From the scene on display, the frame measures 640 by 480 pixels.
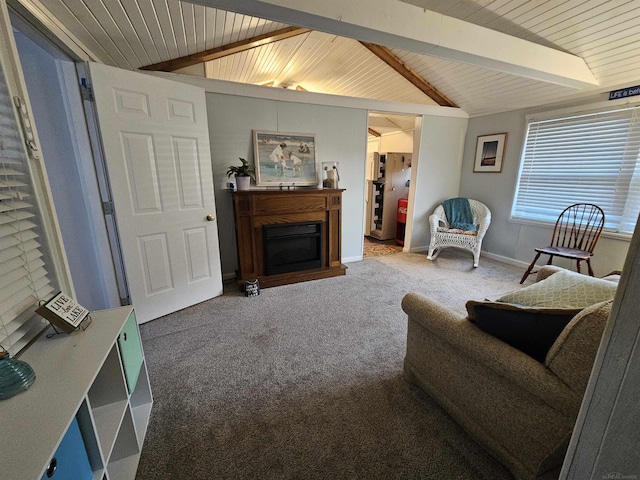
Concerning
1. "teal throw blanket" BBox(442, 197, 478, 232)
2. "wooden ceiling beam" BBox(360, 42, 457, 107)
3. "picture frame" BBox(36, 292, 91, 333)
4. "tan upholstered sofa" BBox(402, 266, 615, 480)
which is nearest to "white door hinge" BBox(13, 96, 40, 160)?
"picture frame" BBox(36, 292, 91, 333)

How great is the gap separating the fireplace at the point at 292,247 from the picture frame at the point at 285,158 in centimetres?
60

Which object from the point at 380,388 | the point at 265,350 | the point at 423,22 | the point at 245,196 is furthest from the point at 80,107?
the point at 380,388

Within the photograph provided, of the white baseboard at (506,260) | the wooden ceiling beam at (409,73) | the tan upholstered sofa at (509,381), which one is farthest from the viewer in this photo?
the white baseboard at (506,260)

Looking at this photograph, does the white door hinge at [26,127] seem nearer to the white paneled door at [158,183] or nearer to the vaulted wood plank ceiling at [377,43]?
the vaulted wood plank ceiling at [377,43]

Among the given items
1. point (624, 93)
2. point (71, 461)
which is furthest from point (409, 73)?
point (71, 461)

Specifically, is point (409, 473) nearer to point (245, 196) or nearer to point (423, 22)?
point (245, 196)

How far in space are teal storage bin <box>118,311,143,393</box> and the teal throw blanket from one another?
13.6ft

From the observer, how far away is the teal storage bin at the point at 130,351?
1.23 m

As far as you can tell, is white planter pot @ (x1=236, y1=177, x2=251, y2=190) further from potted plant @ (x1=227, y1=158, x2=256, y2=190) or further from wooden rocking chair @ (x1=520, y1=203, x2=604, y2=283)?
wooden rocking chair @ (x1=520, y1=203, x2=604, y2=283)

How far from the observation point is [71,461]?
2.58 ft

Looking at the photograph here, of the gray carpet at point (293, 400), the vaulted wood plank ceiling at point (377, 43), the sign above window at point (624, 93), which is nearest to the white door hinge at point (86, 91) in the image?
the vaulted wood plank ceiling at point (377, 43)

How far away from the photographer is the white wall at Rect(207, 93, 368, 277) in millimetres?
3053

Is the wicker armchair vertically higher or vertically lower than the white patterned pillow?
lower

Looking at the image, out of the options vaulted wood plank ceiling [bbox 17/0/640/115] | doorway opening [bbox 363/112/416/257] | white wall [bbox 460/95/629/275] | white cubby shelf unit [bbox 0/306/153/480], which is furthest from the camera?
doorway opening [bbox 363/112/416/257]
